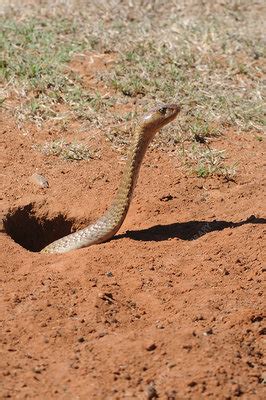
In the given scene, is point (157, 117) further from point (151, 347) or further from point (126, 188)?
point (151, 347)

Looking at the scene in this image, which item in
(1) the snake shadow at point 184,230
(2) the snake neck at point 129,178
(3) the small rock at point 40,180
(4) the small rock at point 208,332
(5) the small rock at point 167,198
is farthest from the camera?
(3) the small rock at point 40,180

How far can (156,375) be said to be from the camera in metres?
5.14

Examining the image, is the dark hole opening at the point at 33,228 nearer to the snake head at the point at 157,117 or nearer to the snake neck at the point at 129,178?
the snake neck at the point at 129,178

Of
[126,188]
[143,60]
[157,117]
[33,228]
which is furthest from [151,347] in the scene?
[143,60]

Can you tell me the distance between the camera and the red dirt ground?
5.12 m

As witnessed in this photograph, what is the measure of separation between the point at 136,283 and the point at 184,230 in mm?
1057

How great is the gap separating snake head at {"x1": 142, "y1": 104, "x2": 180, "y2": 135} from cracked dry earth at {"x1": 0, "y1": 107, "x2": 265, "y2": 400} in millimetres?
929

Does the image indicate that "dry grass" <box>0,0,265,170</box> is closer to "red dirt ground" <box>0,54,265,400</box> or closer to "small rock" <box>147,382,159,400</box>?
"red dirt ground" <box>0,54,265,400</box>

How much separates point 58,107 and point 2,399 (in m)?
4.85

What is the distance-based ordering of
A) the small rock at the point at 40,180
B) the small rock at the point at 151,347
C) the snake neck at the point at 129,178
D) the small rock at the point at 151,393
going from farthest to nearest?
the small rock at the point at 40,180
the snake neck at the point at 129,178
the small rock at the point at 151,347
the small rock at the point at 151,393

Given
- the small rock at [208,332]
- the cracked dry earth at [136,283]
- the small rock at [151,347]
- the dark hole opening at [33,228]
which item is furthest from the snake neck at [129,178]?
the small rock at [151,347]

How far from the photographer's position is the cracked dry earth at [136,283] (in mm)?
5125

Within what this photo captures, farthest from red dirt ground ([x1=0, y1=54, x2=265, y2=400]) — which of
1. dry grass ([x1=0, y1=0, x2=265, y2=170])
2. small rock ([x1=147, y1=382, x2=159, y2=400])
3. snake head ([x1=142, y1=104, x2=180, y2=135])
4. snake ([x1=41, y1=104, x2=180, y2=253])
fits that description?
snake head ([x1=142, y1=104, x2=180, y2=135])

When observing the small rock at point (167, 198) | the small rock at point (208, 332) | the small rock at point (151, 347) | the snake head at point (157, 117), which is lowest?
the small rock at point (167, 198)
